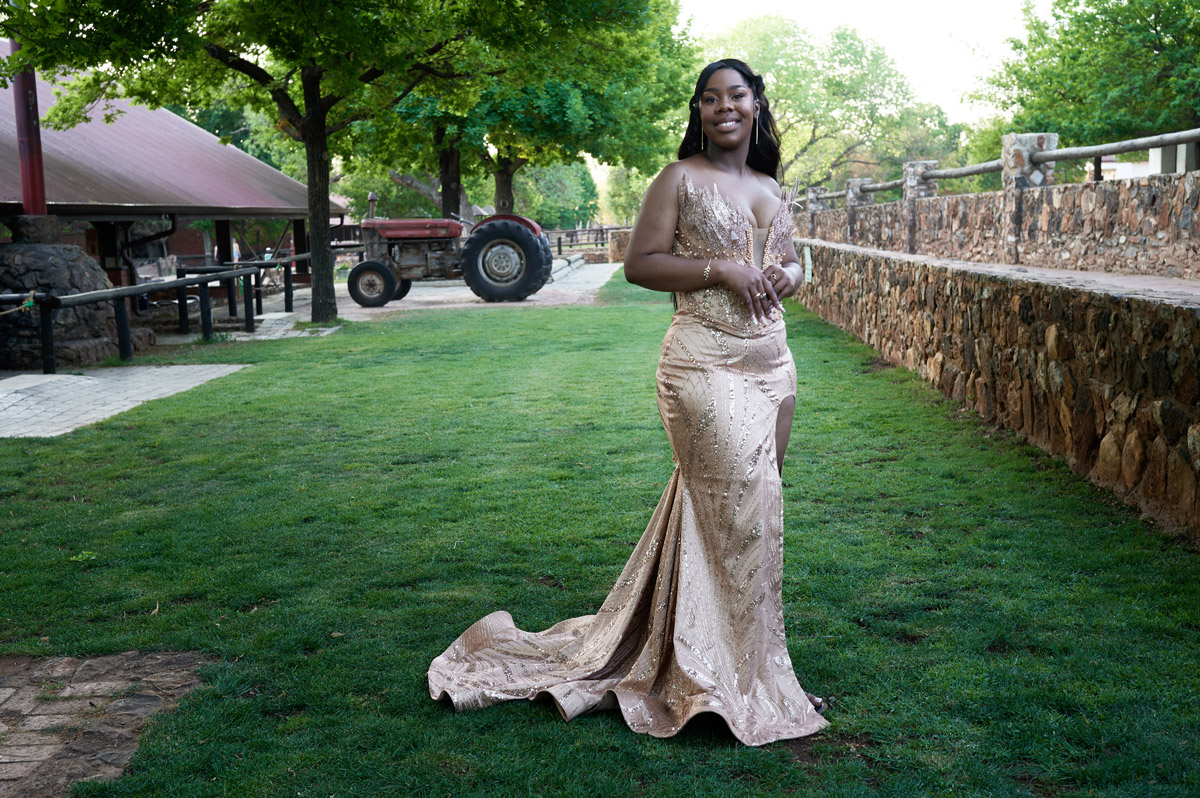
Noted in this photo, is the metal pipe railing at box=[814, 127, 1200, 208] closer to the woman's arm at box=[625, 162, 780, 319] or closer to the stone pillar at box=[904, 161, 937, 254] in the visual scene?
the stone pillar at box=[904, 161, 937, 254]

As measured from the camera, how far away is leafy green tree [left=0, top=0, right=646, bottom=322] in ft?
30.0

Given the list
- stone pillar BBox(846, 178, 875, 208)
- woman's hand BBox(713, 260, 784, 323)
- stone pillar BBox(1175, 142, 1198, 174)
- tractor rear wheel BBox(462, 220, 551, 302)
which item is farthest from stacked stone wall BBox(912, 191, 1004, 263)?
woman's hand BBox(713, 260, 784, 323)

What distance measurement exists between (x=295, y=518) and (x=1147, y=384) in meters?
4.34

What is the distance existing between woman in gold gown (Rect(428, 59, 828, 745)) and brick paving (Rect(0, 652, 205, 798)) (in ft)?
3.16

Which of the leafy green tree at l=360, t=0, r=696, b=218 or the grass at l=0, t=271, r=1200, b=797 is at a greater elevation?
the leafy green tree at l=360, t=0, r=696, b=218

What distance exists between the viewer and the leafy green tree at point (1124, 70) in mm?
30172

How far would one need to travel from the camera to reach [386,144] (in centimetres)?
2398

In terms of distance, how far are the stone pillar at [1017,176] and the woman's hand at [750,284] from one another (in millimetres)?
8554

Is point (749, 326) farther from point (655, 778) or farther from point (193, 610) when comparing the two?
point (193, 610)

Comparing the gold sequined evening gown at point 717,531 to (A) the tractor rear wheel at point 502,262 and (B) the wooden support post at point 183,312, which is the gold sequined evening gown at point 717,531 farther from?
(A) the tractor rear wheel at point 502,262

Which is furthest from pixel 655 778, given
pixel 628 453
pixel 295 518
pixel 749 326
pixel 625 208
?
pixel 625 208

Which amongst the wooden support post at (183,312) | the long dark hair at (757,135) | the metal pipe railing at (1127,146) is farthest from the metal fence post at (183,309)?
the long dark hair at (757,135)

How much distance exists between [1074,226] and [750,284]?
768 centimetres

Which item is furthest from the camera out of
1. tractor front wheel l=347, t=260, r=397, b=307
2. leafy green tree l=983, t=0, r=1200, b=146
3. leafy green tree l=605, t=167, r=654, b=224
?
leafy green tree l=605, t=167, r=654, b=224
